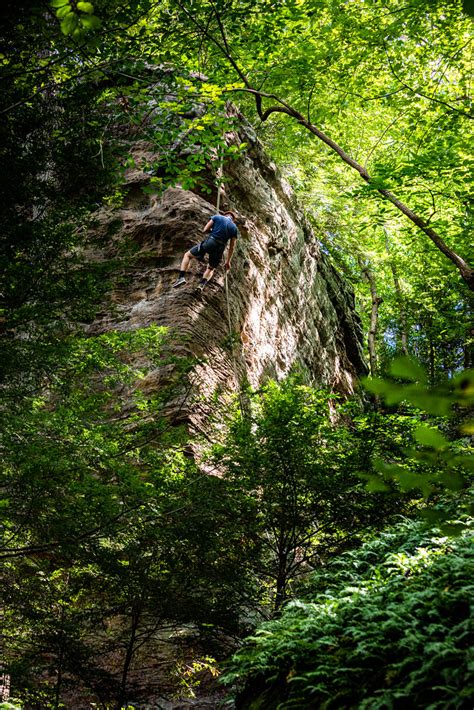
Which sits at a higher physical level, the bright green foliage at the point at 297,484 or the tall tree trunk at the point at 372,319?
the tall tree trunk at the point at 372,319

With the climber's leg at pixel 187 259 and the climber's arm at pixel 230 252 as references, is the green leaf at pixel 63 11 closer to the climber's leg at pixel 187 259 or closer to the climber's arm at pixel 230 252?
the climber's leg at pixel 187 259

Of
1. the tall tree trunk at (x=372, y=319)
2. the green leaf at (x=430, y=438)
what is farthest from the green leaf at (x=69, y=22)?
the tall tree trunk at (x=372, y=319)

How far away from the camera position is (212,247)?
31.8ft

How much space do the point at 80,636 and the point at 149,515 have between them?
1442mm

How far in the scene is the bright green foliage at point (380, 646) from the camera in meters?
2.23

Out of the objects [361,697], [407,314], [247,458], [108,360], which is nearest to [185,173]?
[108,360]

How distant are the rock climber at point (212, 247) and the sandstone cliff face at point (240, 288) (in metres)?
0.22

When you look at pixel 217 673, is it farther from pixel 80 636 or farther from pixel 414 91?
pixel 414 91

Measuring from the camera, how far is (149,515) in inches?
199

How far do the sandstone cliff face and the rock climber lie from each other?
22 centimetres

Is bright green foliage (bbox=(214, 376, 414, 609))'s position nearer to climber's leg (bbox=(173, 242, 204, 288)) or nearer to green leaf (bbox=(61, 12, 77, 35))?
climber's leg (bbox=(173, 242, 204, 288))

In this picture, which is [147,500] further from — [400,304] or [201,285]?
[400,304]

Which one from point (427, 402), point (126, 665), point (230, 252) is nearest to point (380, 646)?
point (427, 402)

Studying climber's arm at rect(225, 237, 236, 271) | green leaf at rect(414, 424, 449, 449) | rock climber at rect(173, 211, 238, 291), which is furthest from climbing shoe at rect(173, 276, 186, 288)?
green leaf at rect(414, 424, 449, 449)
